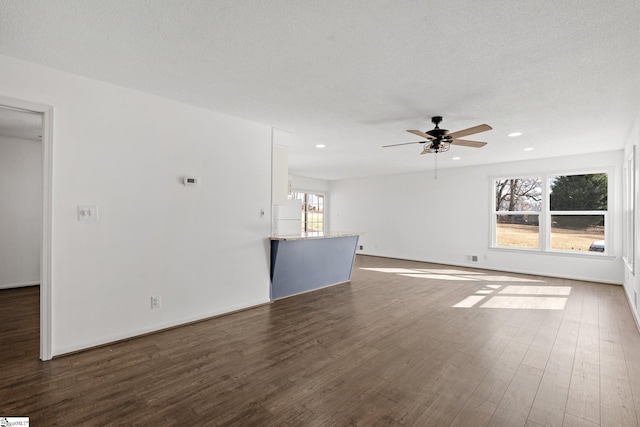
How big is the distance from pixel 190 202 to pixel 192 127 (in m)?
0.87

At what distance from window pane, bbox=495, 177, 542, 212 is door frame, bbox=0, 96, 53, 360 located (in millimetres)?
7822

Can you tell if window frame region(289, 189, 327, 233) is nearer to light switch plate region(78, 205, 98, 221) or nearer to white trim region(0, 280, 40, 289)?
white trim region(0, 280, 40, 289)

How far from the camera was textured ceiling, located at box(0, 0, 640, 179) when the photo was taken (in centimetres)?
181

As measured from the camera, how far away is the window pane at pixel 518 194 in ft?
21.0

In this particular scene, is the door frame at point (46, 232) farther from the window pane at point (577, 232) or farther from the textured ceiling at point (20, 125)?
the window pane at point (577, 232)

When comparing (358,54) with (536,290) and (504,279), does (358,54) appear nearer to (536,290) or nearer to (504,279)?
(536,290)

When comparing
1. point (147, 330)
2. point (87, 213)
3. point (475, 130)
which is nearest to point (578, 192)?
point (475, 130)

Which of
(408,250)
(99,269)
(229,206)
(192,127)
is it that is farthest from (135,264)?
(408,250)

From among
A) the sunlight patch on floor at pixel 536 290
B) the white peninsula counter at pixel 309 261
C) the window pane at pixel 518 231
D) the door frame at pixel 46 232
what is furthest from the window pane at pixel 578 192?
the door frame at pixel 46 232

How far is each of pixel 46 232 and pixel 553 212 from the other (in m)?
7.99

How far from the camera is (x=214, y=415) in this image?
6.12ft

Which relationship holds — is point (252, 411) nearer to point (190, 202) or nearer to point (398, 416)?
point (398, 416)

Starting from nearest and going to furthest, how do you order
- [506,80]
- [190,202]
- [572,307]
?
[506,80] < [190,202] < [572,307]

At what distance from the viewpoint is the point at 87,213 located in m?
2.73
